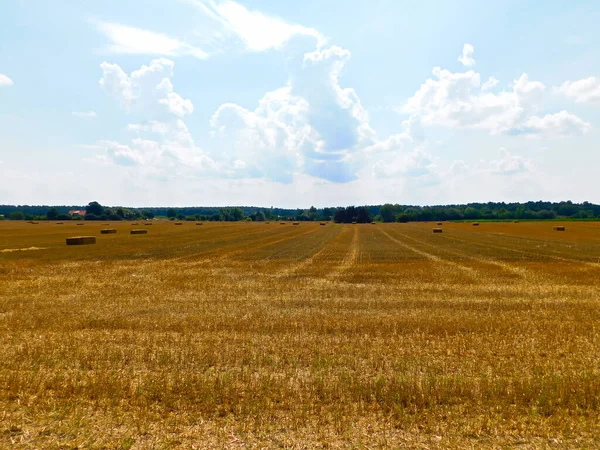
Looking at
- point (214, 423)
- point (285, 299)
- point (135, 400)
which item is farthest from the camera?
point (285, 299)

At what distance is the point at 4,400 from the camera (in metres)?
7.64

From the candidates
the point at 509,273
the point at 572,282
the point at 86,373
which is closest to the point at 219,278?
the point at 86,373

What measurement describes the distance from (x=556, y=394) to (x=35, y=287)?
72.2 feet

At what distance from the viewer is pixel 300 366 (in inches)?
362

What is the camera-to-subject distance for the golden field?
6492 millimetres

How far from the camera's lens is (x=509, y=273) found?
79.1 ft

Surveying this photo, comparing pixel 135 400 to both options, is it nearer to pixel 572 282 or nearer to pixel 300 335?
pixel 300 335

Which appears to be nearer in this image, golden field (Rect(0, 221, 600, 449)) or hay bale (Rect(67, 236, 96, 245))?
golden field (Rect(0, 221, 600, 449))

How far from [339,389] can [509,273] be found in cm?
2013

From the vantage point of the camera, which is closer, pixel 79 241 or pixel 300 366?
pixel 300 366

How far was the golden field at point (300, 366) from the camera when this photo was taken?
649cm

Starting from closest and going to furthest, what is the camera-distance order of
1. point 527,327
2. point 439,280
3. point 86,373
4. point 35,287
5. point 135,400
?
point 135,400
point 86,373
point 527,327
point 35,287
point 439,280

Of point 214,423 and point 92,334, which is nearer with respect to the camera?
point 214,423

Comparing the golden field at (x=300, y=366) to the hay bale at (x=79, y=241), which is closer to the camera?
the golden field at (x=300, y=366)
